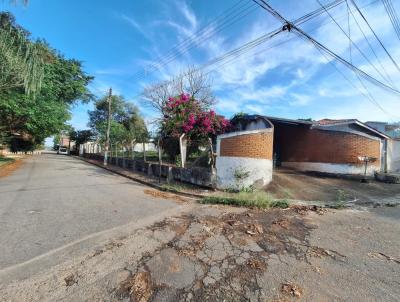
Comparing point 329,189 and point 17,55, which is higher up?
point 17,55

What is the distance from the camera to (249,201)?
27.5ft

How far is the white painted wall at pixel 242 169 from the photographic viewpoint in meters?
10.4

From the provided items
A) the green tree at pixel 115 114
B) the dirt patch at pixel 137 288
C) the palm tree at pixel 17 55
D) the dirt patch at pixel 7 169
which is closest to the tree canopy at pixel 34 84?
the palm tree at pixel 17 55

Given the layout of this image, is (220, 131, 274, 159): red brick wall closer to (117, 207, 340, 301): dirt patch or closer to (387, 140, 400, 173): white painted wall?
(117, 207, 340, 301): dirt patch

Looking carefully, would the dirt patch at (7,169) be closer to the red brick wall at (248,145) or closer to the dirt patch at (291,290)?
the red brick wall at (248,145)

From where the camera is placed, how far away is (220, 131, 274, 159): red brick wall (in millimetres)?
10414

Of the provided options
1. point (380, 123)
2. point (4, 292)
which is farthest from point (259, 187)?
point (380, 123)

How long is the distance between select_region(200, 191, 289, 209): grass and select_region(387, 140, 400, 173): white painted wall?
36.0 feet

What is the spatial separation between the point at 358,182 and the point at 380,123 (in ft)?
42.2

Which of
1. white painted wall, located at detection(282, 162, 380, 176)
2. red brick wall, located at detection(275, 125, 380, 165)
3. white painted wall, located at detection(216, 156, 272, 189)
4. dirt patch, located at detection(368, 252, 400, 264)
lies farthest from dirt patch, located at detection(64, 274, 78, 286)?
red brick wall, located at detection(275, 125, 380, 165)

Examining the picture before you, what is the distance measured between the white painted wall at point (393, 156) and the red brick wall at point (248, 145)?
9634 mm

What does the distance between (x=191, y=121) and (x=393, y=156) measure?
12.8 metres

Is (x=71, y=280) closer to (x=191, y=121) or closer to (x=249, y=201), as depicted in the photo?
(x=249, y=201)

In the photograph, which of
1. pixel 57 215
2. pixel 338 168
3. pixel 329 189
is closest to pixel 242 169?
pixel 329 189
